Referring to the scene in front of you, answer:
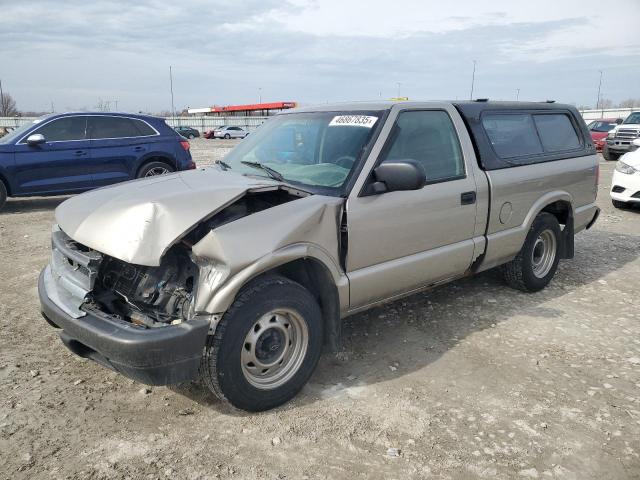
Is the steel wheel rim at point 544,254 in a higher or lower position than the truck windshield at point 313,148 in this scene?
lower

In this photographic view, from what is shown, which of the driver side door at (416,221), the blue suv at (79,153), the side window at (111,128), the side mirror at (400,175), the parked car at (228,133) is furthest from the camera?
the parked car at (228,133)

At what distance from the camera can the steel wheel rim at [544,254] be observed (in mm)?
5199

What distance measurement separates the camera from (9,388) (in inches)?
128

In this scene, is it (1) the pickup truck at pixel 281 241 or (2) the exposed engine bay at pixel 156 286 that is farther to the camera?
(2) the exposed engine bay at pixel 156 286

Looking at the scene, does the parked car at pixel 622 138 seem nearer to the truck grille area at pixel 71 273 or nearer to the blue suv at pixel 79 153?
the blue suv at pixel 79 153

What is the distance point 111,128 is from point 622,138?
1772cm

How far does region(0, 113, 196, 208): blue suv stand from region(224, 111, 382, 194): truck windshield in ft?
18.6

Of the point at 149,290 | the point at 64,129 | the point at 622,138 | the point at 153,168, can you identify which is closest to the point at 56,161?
the point at 64,129

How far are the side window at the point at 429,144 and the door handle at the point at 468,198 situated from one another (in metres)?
0.16

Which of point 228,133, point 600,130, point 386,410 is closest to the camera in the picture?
point 386,410

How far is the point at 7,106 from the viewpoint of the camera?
69.8m

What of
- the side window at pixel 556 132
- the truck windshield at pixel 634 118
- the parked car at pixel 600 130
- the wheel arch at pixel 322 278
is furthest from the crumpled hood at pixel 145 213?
the parked car at pixel 600 130

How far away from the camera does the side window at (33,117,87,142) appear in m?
8.86

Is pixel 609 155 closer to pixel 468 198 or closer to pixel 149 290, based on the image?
pixel 468 198
